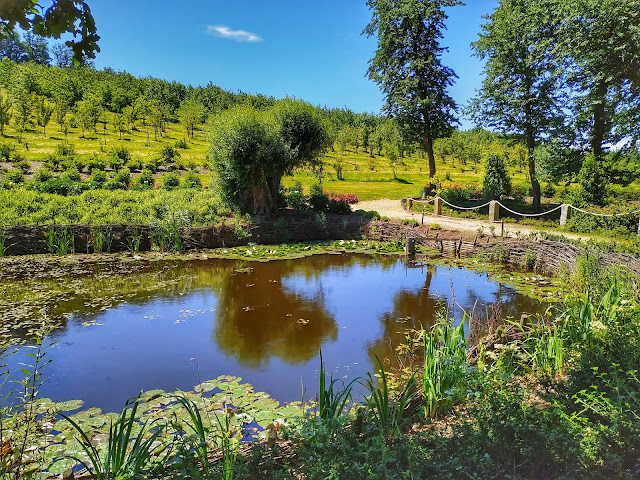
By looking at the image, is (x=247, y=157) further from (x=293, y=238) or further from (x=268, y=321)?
(x=268, y=321)

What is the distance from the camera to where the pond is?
6004mm

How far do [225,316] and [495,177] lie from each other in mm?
15904

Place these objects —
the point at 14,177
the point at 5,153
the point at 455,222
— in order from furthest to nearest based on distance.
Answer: the point at 5,153, the point at 14,177, the point at 455,222

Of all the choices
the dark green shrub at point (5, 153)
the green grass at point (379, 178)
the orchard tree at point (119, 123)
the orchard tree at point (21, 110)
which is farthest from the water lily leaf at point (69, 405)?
the orchard tree at point (119, 123)

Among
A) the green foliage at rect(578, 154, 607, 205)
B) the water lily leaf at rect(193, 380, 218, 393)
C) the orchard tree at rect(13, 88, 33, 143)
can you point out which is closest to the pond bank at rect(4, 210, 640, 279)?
the green foliage at rect(578, 154, 607, 205)

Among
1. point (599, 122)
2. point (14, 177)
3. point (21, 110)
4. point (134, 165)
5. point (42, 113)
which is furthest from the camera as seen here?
point (42, 113)

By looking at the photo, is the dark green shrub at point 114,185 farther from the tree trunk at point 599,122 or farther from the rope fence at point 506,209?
the tree trunk at point 599,122

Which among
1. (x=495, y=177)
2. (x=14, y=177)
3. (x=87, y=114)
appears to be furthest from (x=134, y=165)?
(x=495, y=177)

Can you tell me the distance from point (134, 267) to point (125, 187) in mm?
10794

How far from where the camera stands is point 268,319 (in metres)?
8.34

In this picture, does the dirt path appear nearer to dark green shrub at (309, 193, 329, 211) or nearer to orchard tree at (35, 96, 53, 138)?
dark green shrub at (309, 193, 329, 211)

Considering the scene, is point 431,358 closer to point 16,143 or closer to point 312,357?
point 312,357

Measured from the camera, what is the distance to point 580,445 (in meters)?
3.08

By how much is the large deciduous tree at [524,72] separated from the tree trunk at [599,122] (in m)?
1.31
